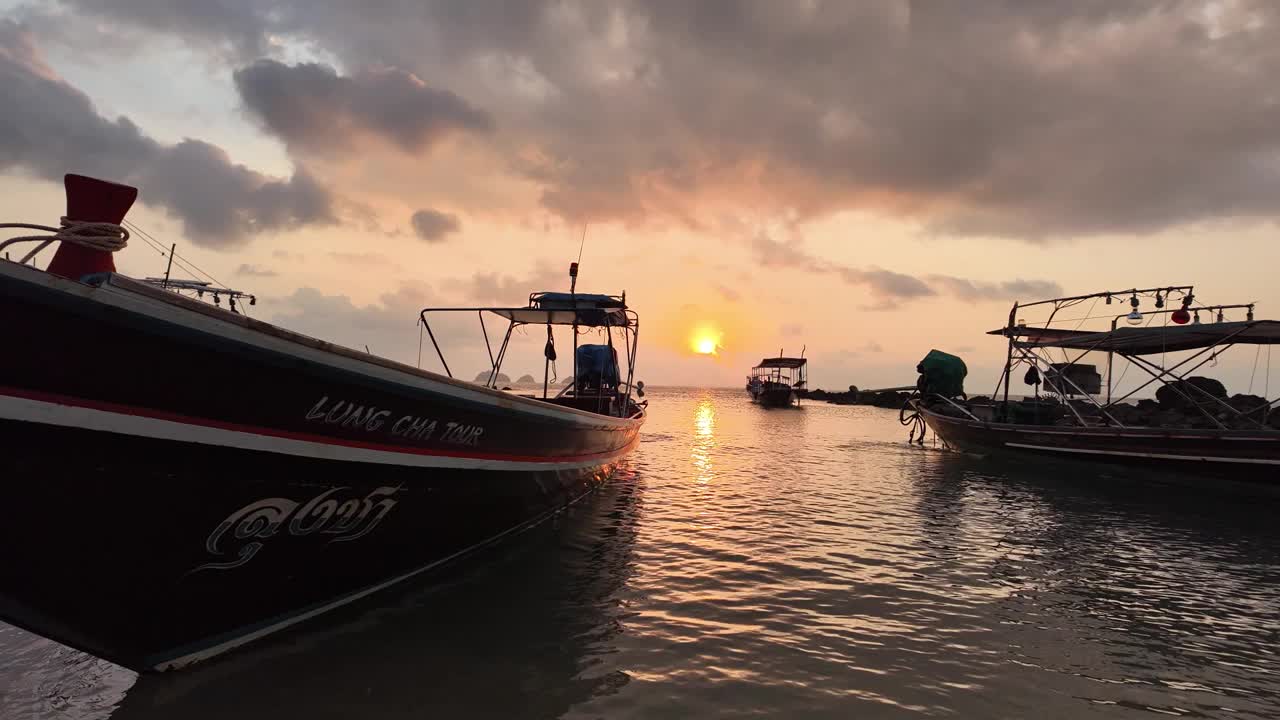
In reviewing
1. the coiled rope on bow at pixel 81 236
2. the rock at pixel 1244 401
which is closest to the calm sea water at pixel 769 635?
the coiled rope on bow at pixel 81 236

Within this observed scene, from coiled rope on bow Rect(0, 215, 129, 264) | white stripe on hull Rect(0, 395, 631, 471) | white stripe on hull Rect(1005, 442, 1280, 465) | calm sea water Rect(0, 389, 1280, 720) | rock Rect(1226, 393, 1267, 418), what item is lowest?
calm sea water Rect(0, 389, 1280, 720)

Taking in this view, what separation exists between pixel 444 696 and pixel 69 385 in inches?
116

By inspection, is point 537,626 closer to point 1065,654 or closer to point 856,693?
point 856,693

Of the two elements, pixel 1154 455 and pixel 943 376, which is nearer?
pixel 1154 455

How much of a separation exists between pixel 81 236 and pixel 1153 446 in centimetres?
2252

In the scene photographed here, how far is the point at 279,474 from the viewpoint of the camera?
12.6ft

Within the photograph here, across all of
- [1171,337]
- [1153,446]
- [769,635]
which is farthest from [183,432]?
[1171,337]

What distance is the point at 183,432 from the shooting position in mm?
3387

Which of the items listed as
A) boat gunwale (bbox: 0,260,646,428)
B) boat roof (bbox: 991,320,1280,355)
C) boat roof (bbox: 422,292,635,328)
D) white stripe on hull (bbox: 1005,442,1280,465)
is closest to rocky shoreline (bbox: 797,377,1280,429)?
boat roof (bbox: 991,320,1280,355)

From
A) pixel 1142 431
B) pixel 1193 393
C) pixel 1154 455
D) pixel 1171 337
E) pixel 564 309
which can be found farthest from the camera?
pixel 1193 393

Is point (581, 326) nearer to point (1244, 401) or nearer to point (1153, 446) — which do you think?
point (1153, 446)

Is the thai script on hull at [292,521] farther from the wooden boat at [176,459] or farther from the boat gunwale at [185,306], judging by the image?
the boat gunwale at [185,306]

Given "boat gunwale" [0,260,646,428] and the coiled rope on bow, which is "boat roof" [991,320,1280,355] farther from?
the coiled rope on bow

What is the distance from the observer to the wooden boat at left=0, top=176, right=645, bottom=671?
9.93 feet
